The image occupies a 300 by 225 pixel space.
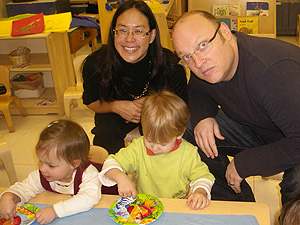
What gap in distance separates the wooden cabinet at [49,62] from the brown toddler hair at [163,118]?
6.61 ft

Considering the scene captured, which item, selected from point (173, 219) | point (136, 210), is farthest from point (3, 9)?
point (173, 219)

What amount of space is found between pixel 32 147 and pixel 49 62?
33.5 inches

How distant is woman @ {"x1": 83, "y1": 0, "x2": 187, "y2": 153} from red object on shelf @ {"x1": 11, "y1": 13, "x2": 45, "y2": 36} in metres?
1.34

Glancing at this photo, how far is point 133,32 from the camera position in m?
1.88

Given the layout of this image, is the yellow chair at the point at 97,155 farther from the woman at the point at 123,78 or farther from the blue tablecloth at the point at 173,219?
the blue tablecloth at the point at 173,219

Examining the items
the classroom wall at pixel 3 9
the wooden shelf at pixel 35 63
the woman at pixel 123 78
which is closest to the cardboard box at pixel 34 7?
the classroom wall at pixel 3 9

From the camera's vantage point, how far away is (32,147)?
2.90 meters

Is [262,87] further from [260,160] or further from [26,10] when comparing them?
[26,10]

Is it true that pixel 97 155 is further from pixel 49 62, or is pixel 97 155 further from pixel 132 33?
pixel 49 62

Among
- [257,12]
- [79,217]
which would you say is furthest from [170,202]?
[257,12]

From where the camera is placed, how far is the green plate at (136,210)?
3.75ft

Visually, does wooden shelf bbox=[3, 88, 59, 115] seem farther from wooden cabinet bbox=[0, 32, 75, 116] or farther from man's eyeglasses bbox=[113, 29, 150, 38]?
man's eyeglasses bbox=[113, 29, 150, 38]

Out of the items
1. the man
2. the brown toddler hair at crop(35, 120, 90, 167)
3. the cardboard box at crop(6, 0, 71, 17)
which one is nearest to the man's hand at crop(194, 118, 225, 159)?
the man

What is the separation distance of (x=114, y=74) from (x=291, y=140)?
1041 mm
